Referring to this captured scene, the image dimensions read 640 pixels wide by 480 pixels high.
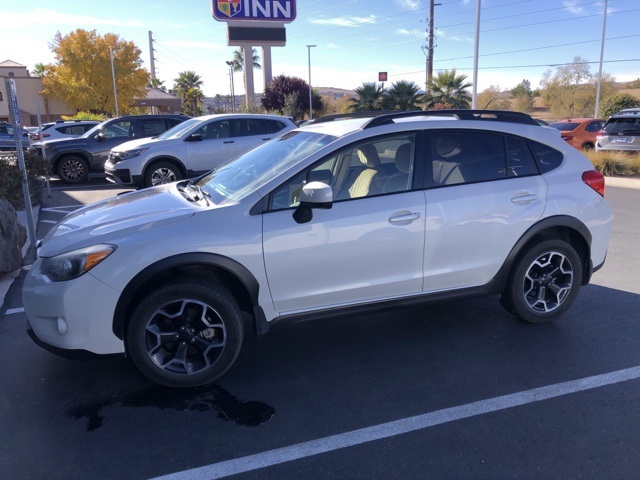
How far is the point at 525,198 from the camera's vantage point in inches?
168

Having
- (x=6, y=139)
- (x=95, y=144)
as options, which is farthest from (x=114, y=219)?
(x=6, y=139)

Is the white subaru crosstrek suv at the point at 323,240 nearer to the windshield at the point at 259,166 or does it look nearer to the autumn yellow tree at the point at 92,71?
the windshield at the point at 259,166

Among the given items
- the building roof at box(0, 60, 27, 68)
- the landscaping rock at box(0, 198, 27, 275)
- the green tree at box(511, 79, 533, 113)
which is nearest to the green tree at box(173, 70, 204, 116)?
the building roof at box(0, 60, 27, 68)

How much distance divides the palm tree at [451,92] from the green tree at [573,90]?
21854mm

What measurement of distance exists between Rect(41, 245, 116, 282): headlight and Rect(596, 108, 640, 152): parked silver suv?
54.1ft

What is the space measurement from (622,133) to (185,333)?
16.3 metres

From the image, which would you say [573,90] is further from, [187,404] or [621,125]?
[187,404]

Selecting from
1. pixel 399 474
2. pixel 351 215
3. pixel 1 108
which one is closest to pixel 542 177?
pixel 351 215

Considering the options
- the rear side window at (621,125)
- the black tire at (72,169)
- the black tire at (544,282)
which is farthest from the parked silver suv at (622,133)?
the black tire at (72,169)

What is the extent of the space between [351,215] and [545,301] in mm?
2005

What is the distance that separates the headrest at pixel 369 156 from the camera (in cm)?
405

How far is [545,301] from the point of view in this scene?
455 cm

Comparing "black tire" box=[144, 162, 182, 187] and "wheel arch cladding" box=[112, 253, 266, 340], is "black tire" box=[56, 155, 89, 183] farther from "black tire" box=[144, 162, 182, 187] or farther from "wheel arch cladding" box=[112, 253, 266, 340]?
"wheel arch cladding" box=[112, 253, 266, 340]

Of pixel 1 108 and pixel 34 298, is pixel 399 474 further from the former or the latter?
pixel 1 108
